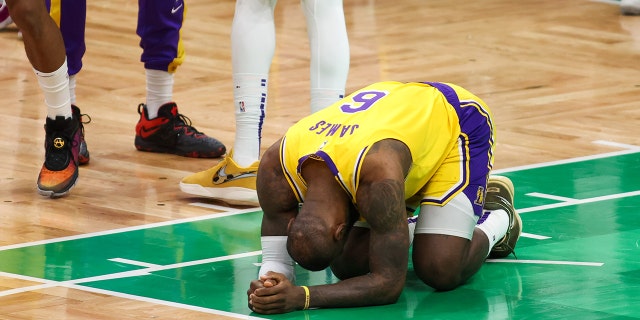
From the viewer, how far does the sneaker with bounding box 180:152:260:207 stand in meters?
5.03

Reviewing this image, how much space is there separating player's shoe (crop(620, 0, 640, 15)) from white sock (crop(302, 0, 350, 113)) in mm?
4991

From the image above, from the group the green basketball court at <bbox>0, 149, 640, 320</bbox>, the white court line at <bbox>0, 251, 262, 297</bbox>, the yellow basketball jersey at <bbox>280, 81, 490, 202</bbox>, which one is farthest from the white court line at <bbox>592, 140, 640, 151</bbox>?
the white court line at <bbox>0, 251, 262, 297</bbox>

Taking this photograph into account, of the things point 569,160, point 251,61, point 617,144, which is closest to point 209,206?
point 251,61

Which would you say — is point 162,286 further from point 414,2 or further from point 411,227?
point 414,2

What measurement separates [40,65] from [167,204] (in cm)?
68

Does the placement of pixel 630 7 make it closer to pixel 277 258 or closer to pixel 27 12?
pixel 27 12

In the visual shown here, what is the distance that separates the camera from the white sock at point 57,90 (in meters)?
5.24

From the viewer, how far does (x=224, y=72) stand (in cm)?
773

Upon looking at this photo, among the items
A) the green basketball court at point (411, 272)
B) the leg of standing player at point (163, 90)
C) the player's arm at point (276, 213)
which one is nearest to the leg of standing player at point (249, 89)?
the green basketball court at point (411, 272)

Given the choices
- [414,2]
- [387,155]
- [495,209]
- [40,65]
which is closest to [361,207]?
[387,155]

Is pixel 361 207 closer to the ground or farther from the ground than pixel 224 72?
farther from the ground

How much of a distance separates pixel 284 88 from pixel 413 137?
330cm

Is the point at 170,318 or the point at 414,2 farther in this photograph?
the point at 414,2

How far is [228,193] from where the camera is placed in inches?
199
